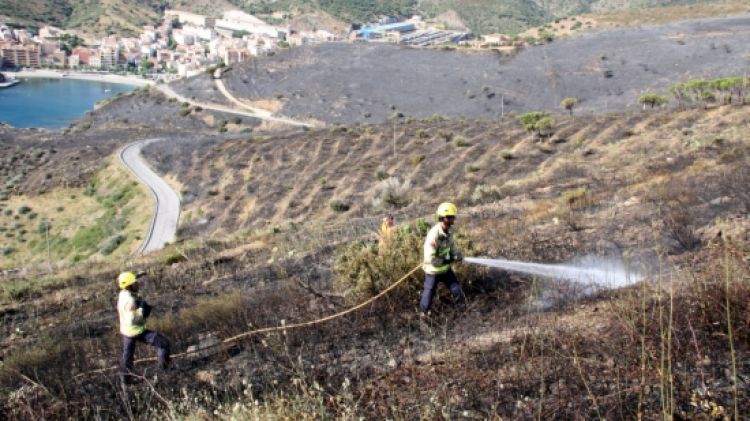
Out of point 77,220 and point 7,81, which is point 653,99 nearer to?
point 77,220

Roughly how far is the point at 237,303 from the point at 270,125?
53678 millimetres

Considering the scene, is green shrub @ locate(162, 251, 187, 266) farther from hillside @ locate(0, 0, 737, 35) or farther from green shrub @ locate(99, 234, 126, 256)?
hillside @ locate(0, 0, 737, 35)

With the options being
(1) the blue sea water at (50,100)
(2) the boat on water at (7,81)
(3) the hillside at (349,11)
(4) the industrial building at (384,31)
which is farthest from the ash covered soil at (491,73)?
(3) the hillside at (349,11)

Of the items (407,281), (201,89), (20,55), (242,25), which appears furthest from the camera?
(242,25)

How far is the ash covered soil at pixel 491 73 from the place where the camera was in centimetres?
5259

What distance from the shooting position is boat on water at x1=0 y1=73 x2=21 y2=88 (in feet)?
416

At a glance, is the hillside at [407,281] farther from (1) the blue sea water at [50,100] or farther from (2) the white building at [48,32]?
(2) the white building at [48,32]

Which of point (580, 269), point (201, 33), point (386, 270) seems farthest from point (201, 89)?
point (201, 33)

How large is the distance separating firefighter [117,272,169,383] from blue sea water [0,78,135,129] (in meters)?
92.2

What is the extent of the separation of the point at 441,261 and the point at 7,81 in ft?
502

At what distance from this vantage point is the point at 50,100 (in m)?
115

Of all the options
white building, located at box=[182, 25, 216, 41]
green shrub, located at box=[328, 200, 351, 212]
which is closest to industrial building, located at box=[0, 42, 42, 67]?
white building, located at box=[182, 25, 216, 41]

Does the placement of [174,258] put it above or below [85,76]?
above

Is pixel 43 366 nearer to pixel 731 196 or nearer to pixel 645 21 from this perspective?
pixel 731 196
